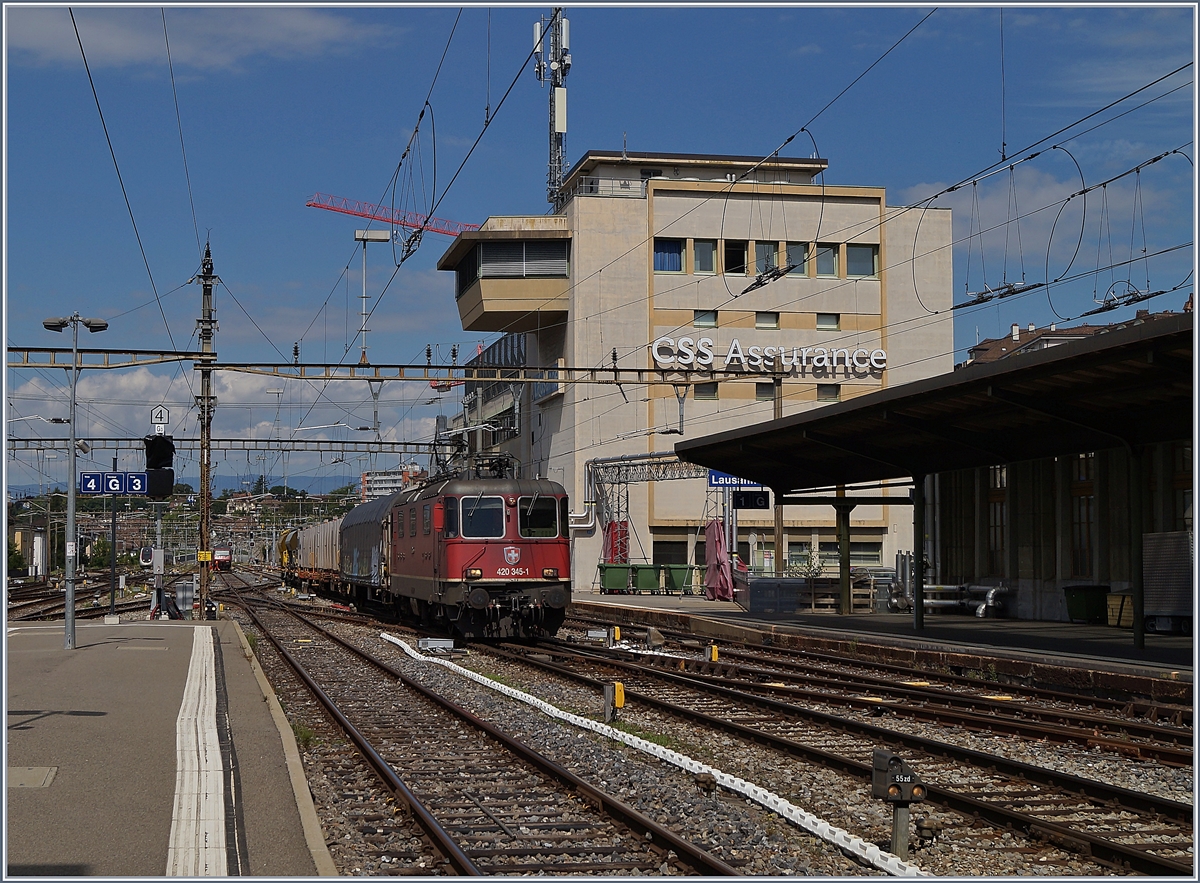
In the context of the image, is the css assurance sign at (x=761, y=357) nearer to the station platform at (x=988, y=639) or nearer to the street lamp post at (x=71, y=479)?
the station platform at (x=988, y=639)

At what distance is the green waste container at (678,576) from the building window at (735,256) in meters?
13.1

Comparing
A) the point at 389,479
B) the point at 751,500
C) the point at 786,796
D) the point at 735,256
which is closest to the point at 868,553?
the point at 735,256

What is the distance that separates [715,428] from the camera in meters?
51.2

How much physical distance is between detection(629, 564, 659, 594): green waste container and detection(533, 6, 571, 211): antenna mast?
28765 mm

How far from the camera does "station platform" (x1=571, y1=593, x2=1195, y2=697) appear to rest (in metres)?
15.9

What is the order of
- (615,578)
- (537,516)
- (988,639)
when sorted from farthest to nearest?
(615,578), (537,516), (988,639)

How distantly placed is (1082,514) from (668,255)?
2955 centimetres

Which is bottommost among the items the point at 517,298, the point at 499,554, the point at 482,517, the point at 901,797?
the point at 901,797

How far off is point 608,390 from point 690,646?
2815 centimetres

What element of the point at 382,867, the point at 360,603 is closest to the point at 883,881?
the point at 382,867

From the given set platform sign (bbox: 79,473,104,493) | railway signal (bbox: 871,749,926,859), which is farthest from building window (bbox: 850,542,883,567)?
railway signal (bbox: 871,749,926,859)

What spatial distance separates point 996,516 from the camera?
2747 cm

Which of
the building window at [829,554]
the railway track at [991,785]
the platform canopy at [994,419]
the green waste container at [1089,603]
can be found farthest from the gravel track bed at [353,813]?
the building window at [829,554]

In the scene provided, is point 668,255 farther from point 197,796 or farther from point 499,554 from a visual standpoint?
point 197,796
